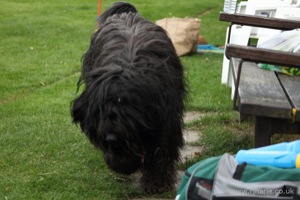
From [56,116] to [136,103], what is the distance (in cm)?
253

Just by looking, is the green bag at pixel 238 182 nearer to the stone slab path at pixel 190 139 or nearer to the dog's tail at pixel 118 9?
the stone slab path at pixel 190 139

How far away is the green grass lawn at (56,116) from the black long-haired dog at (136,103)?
12.0 inches

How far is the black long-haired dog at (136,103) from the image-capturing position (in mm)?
3584

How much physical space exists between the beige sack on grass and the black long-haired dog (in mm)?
4540

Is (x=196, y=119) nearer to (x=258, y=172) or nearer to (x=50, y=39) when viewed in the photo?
(x=258, y=172)

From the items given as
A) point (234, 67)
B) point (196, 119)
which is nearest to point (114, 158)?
point (234, 67)

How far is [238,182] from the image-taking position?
2547 millimetres

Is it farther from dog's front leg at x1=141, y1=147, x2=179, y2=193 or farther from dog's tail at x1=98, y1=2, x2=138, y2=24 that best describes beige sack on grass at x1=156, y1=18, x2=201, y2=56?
dog's front leg at x1=141, y1=147, x2=179, y2=193

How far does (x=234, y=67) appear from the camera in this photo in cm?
465

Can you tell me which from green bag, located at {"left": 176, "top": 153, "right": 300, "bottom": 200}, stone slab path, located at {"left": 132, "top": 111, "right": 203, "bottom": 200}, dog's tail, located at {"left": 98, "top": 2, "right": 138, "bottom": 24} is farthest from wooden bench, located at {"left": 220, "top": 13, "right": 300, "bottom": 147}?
dog's tail, located at {"left": 98, "top": 2, "right": 138, "bottom": 24}

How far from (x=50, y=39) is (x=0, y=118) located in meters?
4.55

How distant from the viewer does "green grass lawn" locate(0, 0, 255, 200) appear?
4383mm

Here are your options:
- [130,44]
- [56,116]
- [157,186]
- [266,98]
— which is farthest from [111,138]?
[56,116]

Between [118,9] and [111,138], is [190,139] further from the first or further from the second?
[111,138]
